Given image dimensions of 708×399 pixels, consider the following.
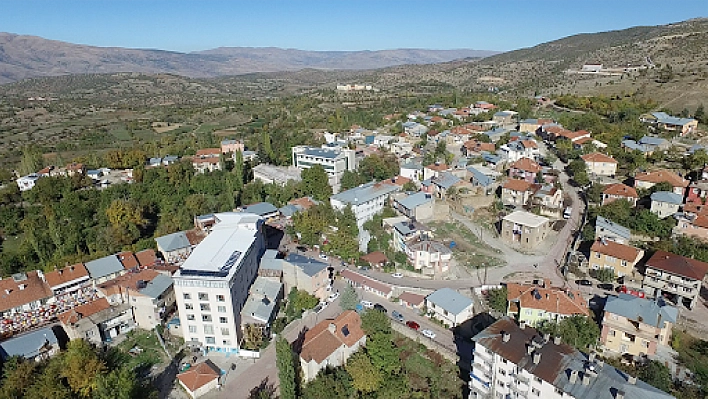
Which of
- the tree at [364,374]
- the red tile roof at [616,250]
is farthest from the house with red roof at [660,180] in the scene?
the tree at [364,374]

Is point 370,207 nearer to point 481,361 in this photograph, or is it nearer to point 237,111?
point 481,361

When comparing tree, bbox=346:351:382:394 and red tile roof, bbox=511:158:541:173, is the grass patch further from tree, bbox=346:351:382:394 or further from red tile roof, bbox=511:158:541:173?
red tile roof, bbox=511:158:541:173

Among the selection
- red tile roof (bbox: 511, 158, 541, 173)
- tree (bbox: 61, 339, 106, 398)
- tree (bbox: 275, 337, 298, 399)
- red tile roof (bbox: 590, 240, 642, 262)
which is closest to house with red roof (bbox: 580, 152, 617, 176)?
red tile roof (bbox: 511, 158, 541, 173)

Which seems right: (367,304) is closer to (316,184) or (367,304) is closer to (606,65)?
(316,184)

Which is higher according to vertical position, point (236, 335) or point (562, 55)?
point (562, 55)

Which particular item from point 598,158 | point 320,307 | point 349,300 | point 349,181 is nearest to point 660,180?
point 598,158

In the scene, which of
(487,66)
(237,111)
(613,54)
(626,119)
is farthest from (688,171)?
(487,66)
